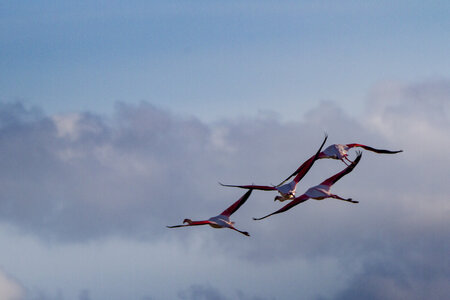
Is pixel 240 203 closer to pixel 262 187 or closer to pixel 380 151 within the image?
pixel 262 187

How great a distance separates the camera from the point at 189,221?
55062 mm

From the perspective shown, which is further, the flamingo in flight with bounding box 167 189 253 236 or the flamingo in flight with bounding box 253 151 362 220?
the flamingo in flight with bounding box 167 189 253 236

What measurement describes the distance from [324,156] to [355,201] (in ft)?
19.4

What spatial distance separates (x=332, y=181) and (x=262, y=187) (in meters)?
4.31

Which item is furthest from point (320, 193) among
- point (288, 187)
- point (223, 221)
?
point (223, 221)

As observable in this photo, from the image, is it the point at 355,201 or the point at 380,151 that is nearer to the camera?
the point at 355,201

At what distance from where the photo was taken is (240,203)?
54.7 metres

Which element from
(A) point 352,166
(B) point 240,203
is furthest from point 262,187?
(A) point 352,166

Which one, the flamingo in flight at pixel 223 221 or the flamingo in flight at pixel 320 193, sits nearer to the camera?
the flamingo in flight at pixel 320 193

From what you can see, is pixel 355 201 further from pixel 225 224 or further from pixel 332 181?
pixel 225 224

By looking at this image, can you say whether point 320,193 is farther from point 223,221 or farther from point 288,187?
point 223,221

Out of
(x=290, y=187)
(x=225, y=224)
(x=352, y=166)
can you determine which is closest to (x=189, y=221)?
(x=225, y=224)

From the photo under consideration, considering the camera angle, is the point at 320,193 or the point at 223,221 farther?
the point at 223,221

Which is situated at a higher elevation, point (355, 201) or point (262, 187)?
point (262, 187)
